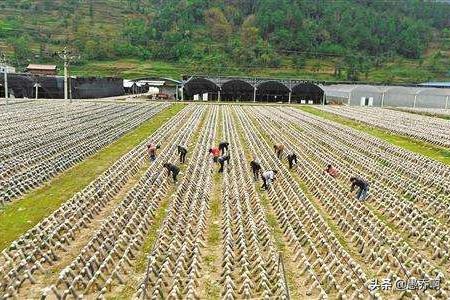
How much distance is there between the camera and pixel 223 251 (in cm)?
1214

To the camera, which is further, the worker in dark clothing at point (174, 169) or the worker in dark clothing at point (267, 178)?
the worker in dark clothing at point (174, 169)

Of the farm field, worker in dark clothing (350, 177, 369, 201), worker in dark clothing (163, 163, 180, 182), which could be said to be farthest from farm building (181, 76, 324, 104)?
worker in dark clothing (350, 177, 369, 201)

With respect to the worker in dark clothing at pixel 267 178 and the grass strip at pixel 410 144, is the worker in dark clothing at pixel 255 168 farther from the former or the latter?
the grass strip at pixel 410 144

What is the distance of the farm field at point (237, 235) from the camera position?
10.3m

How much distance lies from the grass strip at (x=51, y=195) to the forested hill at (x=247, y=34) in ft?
276

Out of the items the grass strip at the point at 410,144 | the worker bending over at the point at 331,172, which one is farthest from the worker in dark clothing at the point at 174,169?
the grass strip at the point at 410,144

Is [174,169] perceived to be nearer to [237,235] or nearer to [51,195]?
[51,195]

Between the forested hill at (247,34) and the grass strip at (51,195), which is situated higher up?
the forested hill at (247,34)

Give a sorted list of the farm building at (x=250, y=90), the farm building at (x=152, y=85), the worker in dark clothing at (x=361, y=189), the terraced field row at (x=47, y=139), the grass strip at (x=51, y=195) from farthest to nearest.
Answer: the farm building at (x=152, y=85) < the farm building at (x=250, y=90) < the terraced field row at (x=47, y=139) < the worker in dark clothing at (x=361, y=189) < the grass strip at (x=51, y=195)

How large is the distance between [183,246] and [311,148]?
16.8 m

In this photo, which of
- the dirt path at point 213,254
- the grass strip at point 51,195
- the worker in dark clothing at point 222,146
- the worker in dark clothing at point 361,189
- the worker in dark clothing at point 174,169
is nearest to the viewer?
the dirt path at point 213,254

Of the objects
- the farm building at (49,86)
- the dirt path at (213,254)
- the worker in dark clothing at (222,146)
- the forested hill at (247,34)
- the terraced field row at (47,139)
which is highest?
the forested hill at (247,34)

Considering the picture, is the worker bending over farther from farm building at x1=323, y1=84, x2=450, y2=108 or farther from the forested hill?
the forested hill

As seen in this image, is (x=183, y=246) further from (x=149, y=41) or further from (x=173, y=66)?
(x=149, y=41)
